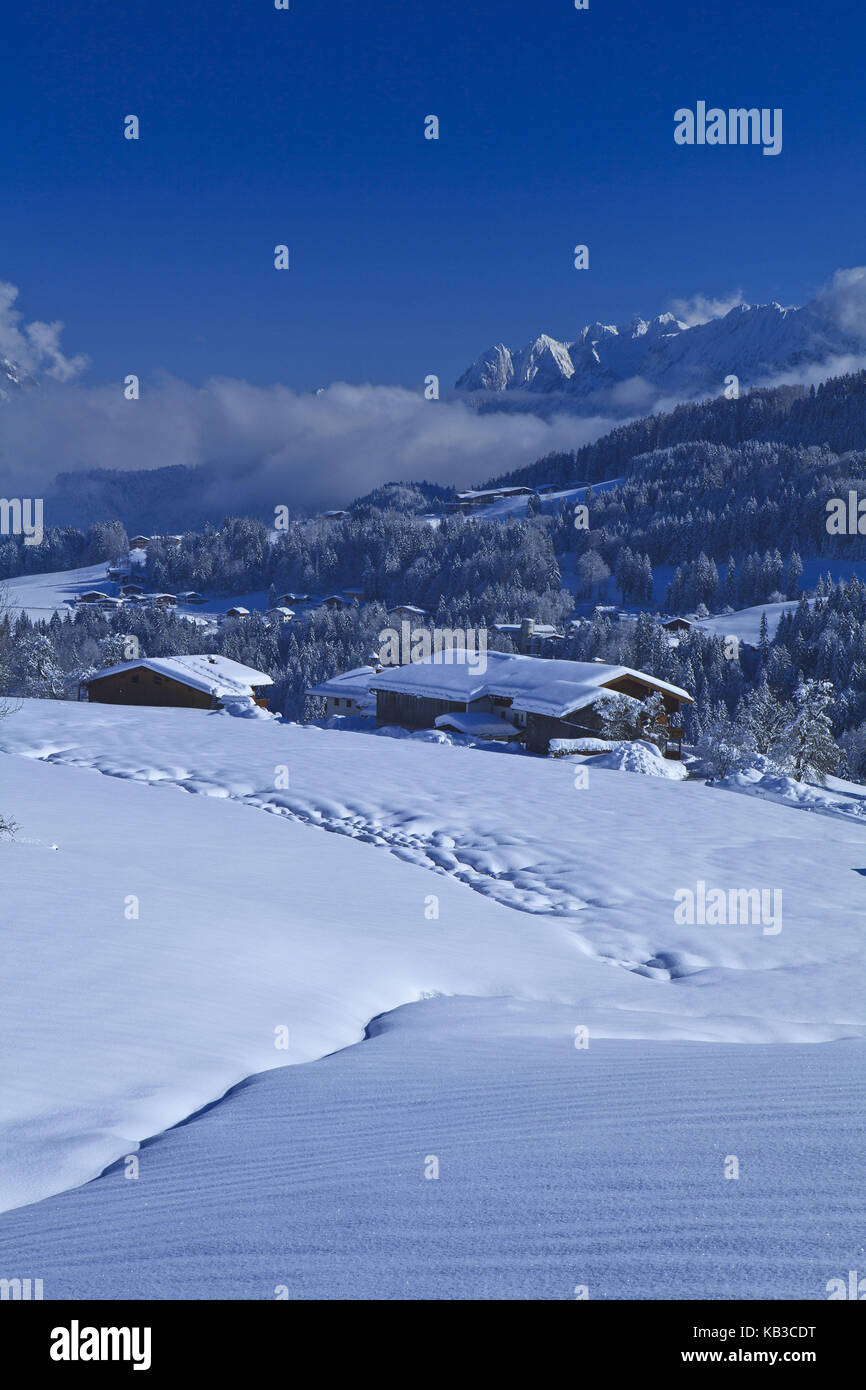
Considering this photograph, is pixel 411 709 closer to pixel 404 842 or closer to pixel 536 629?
pixel 404 842

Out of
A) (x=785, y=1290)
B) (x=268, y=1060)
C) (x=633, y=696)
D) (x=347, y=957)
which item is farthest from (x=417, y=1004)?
(x=633, y=696)

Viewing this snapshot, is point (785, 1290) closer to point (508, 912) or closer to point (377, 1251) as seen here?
point (377, 1251)

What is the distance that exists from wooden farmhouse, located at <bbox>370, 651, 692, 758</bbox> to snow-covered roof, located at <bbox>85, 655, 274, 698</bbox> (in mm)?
7535

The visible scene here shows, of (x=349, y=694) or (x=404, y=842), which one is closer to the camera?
(x=404, y=842)

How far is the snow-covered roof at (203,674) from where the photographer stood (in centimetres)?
4684

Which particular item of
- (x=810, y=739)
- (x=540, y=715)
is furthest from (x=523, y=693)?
(x=810, y=739)

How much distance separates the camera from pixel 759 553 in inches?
6299

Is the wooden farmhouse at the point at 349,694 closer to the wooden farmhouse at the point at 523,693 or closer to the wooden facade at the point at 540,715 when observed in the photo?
the wooden facade at the point at 540,715

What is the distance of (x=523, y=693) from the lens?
43.9m

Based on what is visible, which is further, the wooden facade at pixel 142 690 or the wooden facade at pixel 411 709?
the wooden facade at pixel 411 709

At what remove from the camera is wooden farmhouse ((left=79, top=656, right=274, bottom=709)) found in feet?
154

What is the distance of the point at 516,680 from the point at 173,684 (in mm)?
19102

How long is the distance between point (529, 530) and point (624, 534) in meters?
19.4

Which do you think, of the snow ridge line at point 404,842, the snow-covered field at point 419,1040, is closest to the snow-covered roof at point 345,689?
the snow ridge line at point 404,842
